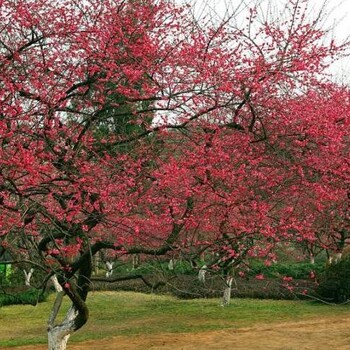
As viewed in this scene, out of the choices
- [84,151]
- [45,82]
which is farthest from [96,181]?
[45,82]

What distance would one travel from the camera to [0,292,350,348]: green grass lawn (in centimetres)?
1631

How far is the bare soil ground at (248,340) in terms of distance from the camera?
43.1ft

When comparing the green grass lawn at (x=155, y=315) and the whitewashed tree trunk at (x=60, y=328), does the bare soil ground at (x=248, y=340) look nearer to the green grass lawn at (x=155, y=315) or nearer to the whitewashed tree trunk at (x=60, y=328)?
the green grass lawn at (x=155, y=315)

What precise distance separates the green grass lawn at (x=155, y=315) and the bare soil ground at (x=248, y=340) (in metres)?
0.98

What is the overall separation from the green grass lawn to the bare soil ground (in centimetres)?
98

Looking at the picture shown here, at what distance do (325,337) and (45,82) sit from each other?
30.4 ft

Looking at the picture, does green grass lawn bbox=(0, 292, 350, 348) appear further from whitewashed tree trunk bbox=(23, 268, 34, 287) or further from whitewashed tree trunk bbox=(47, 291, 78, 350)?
whitewashed tree trunk bbox=(47, 291, 78, 350)

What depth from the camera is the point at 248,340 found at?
45.7ft

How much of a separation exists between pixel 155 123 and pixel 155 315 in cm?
1118

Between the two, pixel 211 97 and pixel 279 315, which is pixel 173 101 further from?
pixel 279 315

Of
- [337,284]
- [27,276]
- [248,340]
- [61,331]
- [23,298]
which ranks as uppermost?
[27,276]

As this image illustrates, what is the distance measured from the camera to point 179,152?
10.4 m

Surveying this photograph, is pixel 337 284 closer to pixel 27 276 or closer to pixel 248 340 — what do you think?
pixel 248 340

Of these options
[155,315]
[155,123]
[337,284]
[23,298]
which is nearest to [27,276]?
[23,298]
